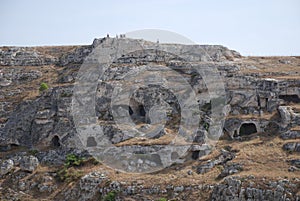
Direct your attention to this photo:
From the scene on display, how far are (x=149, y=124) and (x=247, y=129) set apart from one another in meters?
9.08

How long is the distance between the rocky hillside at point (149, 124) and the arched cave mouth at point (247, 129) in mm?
103

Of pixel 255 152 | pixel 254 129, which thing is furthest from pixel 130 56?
pixel 255 152

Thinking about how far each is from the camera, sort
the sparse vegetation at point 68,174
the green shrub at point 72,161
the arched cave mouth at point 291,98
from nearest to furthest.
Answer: the sparse vegetation at point 68,174 < the green shrub at point 72,161 < the arched cave mouth at point 291,98

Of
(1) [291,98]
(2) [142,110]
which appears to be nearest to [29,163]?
(2) [142,110]

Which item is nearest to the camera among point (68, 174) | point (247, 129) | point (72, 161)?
point (68, 174)

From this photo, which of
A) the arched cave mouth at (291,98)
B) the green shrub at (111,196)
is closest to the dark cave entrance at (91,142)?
the green shrub at (111,196)

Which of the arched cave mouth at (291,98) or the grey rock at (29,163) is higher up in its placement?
the arched cave mouth at (291,98)

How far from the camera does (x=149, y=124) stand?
1718 inches

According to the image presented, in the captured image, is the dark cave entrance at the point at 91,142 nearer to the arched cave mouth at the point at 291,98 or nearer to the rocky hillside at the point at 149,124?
the rocky hillside at the point at 149,124

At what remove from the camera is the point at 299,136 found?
38.7 metres

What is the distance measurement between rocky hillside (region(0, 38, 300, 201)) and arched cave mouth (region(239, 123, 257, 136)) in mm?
103

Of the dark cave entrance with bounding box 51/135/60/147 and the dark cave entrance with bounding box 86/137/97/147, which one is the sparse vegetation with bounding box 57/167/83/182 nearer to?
the dark cave entrance with bounding box 86/137/97/147

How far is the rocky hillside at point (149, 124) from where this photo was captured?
35312 millimetres

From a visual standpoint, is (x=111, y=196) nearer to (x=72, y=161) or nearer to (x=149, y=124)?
(x=72, y=161)
